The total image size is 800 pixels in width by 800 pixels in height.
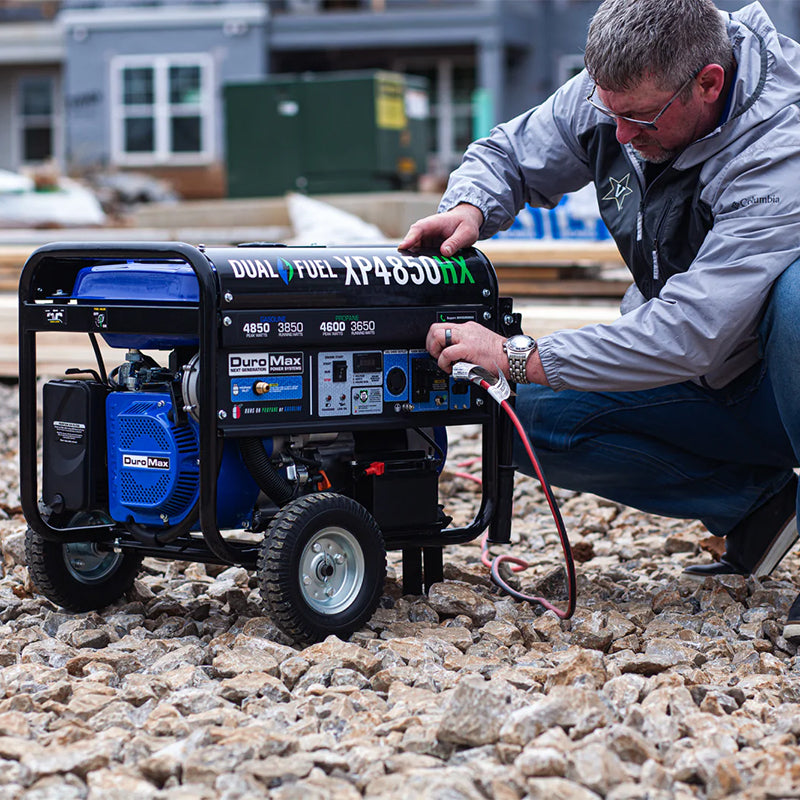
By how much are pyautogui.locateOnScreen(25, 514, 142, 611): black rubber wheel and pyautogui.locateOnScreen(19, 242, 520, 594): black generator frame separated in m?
0.12

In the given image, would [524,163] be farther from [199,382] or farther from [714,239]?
[199,382]

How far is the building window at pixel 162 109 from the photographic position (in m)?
24.3

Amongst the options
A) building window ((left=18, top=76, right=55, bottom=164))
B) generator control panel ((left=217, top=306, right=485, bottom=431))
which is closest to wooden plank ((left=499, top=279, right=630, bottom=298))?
generator control panel ((left=217, top=306, right=485, bottom=431))

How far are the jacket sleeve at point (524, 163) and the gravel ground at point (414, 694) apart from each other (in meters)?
0.99

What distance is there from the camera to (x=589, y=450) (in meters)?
3.45

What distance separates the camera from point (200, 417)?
108 inches

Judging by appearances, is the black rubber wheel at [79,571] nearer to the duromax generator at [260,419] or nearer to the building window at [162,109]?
the duromax generator at [260,419]

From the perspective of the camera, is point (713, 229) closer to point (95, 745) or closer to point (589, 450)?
point (589, 450)

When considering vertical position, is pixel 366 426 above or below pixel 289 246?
below

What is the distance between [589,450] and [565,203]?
5.49 metres

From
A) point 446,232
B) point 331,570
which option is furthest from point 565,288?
point 331,570

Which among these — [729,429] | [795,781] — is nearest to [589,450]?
[729,429]

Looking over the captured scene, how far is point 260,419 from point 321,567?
36cm

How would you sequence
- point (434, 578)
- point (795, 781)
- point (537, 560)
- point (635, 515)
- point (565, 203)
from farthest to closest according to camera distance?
point (565, 203) → point (635, 515) → point (537, 560) → point (434, 578) → point (795, 781)
